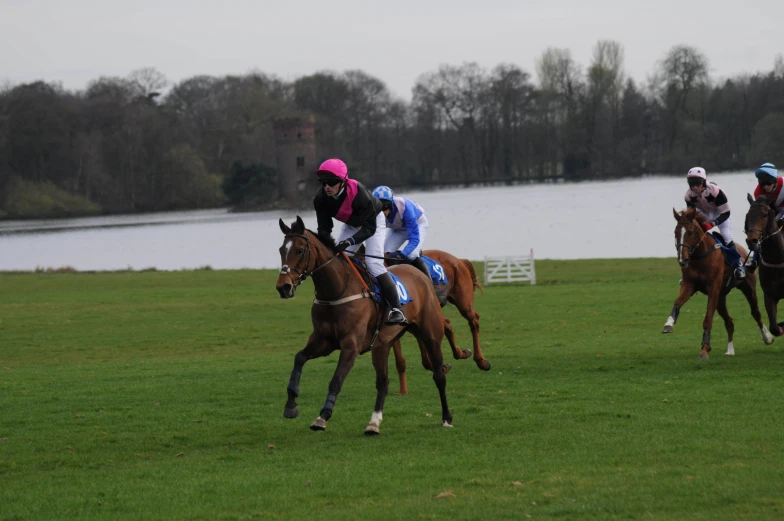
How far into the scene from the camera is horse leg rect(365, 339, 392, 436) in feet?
35.7

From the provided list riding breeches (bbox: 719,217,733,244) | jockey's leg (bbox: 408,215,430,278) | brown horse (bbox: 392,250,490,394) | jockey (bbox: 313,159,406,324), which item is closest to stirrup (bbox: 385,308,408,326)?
jockey (bbox: 313,159,406,324)

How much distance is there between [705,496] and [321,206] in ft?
17.4

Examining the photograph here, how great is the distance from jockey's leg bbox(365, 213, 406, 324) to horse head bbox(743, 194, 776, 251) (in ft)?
20.7

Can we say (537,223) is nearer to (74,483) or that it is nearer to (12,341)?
(12,341)

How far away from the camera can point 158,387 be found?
1555cm

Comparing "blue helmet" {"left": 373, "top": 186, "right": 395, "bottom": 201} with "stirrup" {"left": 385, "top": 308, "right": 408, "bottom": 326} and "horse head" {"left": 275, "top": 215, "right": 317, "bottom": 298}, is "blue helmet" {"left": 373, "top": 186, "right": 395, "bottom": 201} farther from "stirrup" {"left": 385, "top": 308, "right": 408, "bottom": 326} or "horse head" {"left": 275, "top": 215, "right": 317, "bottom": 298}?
"horse head" {"left": 275, "top": 215, "right": 317, "bottom": 298}

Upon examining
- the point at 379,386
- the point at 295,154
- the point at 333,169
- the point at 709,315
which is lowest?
the point at 709,315

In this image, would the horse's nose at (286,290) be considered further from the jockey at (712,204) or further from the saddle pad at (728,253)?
the saddle pad at (728,253)

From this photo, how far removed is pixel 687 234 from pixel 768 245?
1198 millimetres

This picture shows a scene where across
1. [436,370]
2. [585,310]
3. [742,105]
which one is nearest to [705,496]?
[436,370]

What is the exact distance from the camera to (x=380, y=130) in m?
150

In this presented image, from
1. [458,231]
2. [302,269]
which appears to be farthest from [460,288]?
[458,231]

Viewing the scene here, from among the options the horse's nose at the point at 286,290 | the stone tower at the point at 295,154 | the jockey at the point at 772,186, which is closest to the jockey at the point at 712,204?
the jockey at the point at 772,186

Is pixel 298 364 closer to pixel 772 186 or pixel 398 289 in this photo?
pixel 398 289
